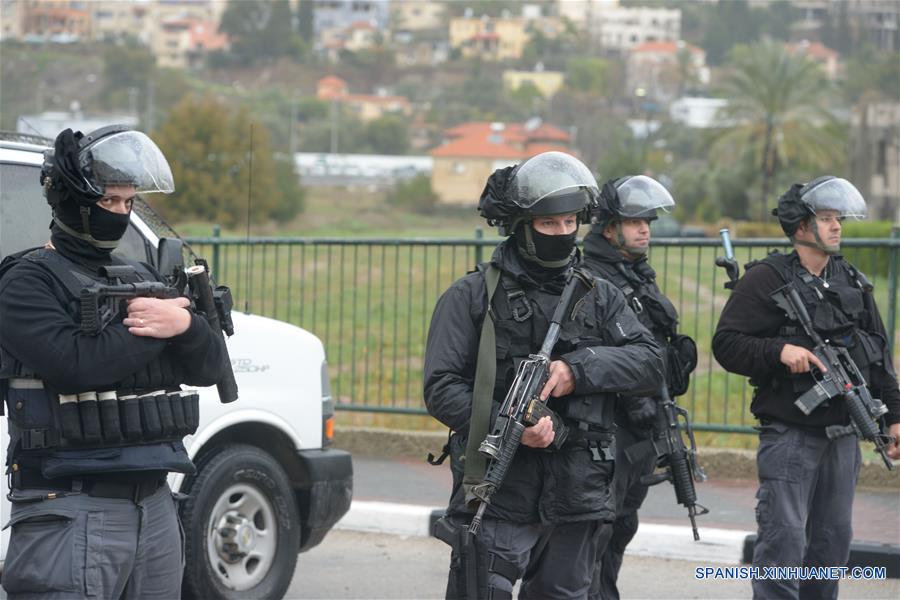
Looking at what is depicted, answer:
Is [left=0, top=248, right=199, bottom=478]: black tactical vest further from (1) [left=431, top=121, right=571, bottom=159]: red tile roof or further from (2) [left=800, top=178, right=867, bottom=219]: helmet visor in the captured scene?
(1) [left=431, top=121, right=571, bottom=159]: red tile roof

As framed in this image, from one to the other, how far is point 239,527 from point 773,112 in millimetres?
72024

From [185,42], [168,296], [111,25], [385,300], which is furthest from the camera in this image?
[111,25]

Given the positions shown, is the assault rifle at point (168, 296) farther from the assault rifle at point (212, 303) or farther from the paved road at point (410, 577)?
the paved road at point (410, 577)

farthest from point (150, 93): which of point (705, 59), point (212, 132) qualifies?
point (705, 59)

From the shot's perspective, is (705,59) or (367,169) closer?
(367,169)

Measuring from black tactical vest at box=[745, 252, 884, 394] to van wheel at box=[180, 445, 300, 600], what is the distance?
7.71 feet

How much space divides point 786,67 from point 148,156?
243 ft

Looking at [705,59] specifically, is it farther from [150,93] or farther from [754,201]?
[754,201]

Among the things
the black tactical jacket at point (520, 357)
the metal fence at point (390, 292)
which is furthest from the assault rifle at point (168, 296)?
the metal fence at point (390, 292)

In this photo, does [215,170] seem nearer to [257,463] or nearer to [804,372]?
[257,463]

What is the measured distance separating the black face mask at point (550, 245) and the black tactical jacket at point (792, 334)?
1.50 metres

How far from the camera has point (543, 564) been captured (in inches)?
168

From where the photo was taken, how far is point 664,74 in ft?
571

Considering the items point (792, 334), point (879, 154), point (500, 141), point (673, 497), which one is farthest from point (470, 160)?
point (792, 334)
